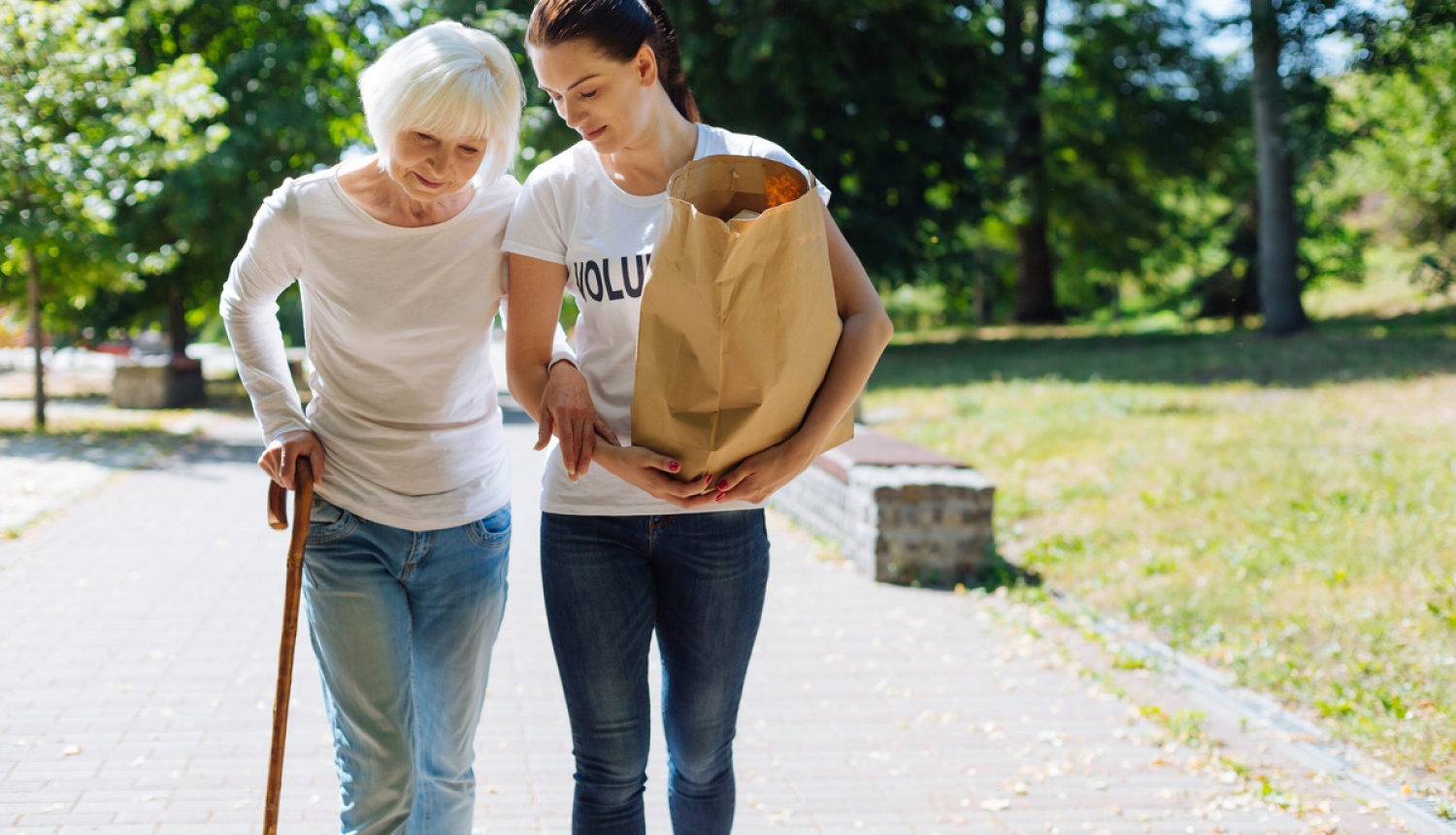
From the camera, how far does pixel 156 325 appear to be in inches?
1036

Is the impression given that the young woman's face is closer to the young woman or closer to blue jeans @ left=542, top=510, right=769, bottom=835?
the young woman

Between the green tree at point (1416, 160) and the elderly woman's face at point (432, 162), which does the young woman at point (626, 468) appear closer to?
the elderly woman's face at point (432, 162)

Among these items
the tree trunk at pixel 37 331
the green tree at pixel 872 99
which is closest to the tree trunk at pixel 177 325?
the tree trunk at pixel 37 331

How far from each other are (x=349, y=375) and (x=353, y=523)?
1.00 ft

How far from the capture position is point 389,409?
261 centimetres

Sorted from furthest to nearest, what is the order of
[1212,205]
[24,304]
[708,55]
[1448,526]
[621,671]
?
Result: 1. [1212,205]
2. [24,304]
3. [708,55]
4. [1448,526]
5. [621,671]

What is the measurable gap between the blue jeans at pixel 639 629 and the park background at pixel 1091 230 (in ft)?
9.00

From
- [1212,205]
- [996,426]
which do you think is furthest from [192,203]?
[1212,205]

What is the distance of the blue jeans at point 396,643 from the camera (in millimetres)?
2559

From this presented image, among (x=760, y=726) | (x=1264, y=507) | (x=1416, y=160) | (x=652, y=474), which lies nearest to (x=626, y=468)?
(x=652, y=474)

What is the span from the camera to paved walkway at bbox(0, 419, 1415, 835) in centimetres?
401

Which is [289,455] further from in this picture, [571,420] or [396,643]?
[571,420]

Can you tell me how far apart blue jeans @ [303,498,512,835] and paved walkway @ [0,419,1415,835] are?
1.36 meters

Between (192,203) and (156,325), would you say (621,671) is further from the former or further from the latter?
(156,325)
